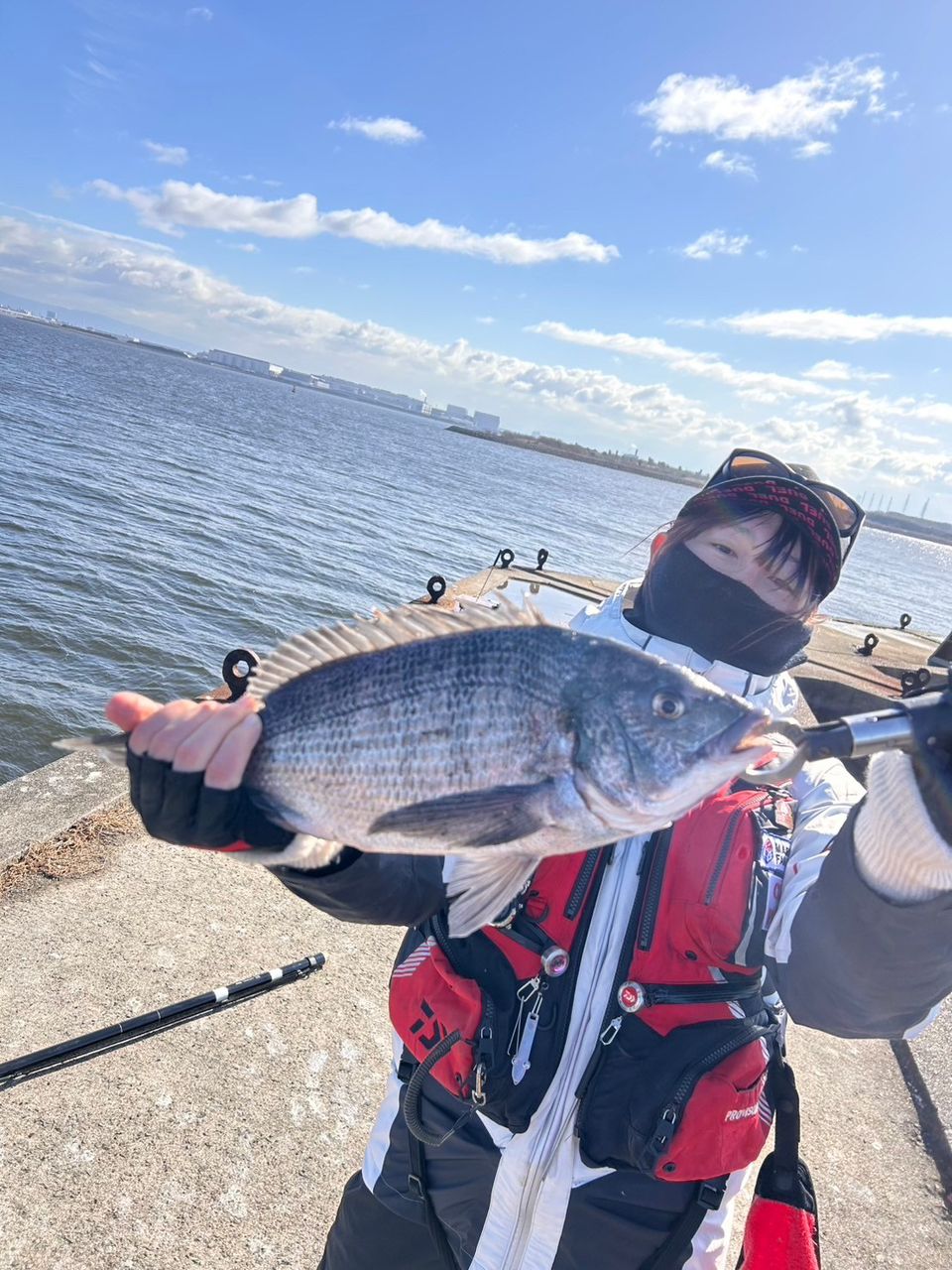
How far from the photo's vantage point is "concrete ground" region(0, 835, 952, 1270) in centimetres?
296

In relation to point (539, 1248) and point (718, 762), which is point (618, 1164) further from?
point (718, 762)

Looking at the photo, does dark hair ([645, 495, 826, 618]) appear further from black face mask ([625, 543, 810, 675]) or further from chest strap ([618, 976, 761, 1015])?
chest strap ([618, 976, 761, 1015])

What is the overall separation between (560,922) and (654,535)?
1856 mm

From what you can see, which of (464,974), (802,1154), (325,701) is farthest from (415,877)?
(802,1154)

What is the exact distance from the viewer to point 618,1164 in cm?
229

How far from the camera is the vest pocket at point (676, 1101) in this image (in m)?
2.21

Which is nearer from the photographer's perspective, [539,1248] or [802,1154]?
[539,1248]

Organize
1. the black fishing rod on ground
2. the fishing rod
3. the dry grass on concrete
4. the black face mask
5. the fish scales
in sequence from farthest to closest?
1. the dry grass on concrete
2. the black fishing rod on ground
3. the black face mask
4. the fish scales
5. the fishing rod

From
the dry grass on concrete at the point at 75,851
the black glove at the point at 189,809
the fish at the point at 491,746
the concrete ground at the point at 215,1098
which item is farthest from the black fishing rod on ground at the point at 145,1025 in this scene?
the fish at the point at 491,746

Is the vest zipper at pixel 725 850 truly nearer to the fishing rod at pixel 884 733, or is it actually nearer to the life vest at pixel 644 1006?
the life vest at pixel 644 1006

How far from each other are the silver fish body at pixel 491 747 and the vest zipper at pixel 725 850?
0.62 metres

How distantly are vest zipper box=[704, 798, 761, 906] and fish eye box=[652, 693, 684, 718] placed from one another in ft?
2.34

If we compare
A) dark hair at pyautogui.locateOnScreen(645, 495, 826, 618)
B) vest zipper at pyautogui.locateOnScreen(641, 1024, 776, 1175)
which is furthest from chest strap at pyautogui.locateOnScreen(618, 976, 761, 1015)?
dark hair at pyautogui.locateOnScreen(645, 495, 826, 618)

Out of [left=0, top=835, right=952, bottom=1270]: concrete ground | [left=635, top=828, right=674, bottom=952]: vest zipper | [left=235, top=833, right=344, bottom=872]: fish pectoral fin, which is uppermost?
[left=635, top=828, right=674, bottom=952]: vest zipper
